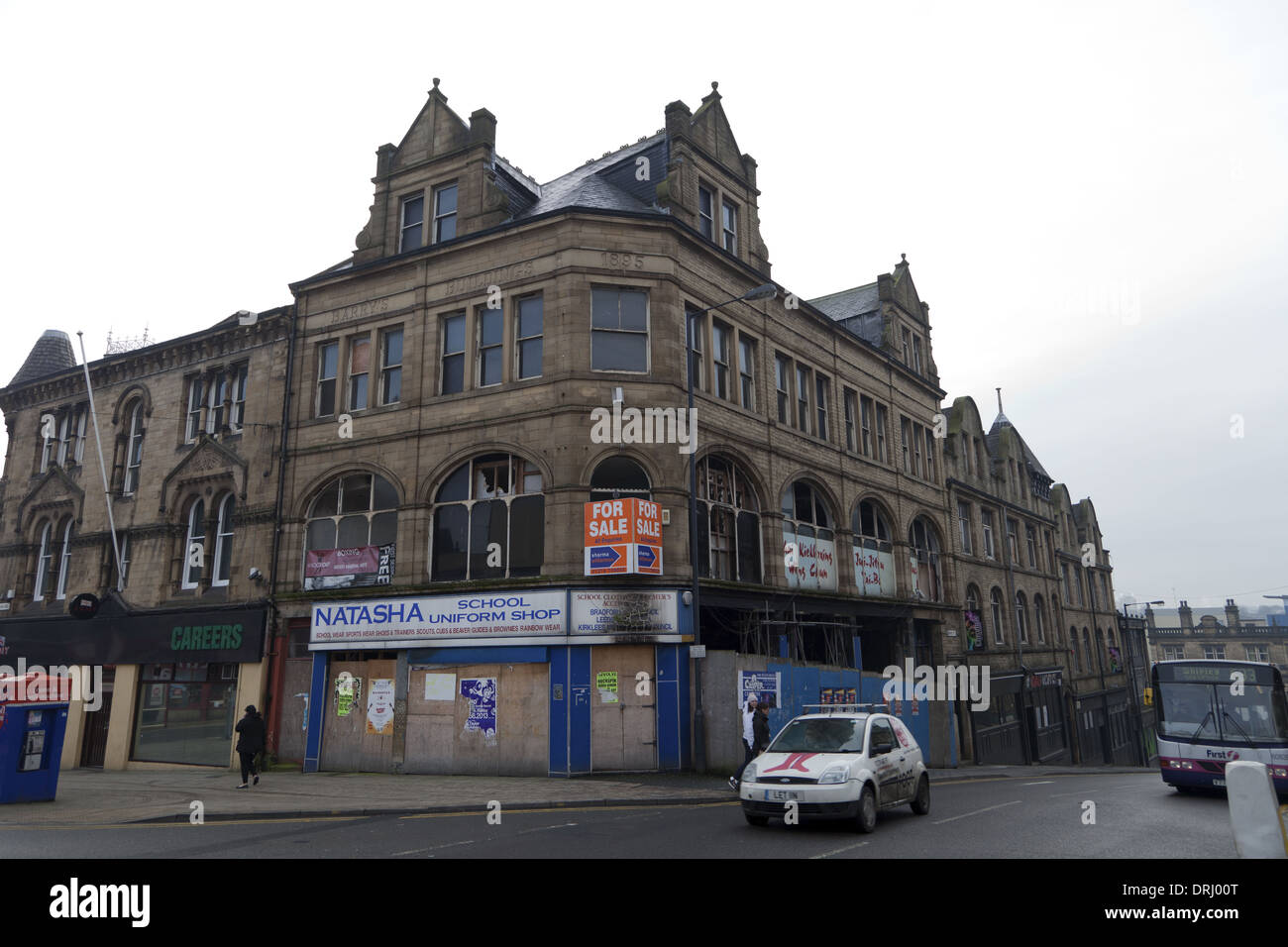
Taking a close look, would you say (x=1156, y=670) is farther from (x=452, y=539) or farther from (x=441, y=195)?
(x=441, y=195)

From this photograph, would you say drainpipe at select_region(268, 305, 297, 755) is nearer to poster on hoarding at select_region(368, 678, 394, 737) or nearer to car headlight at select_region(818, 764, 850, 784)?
poster on hoarding at select_region(368, 678, 394, 737)

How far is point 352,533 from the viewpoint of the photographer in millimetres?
22844

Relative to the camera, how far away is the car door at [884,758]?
11633mm

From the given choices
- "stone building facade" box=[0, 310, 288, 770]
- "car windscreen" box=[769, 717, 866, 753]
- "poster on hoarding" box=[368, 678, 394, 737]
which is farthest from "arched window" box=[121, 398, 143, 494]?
"car windscreen" box=[769, 717, 866, 753]

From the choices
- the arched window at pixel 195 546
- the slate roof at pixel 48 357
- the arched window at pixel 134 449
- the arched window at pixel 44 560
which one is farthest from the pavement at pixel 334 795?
the slate roof at pixel 48 357

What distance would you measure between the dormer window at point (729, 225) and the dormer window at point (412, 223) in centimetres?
877

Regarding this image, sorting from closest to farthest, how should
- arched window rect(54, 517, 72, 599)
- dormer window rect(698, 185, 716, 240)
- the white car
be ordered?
the white car, dormer window rect(698, 185, 716, 240), arched window rect(54, 517, 72, 599)

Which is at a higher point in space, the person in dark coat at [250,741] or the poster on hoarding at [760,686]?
the poster on hoarding at [760,686]

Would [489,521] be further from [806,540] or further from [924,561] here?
[924,561]

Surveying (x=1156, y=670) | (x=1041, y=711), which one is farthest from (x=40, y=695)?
(x=1041, y=711)

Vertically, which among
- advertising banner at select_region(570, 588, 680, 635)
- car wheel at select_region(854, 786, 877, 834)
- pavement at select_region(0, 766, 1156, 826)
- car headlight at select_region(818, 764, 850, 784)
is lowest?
pavement at select_region(0, 766, 1156, 826)

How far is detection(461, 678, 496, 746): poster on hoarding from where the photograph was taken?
19311 mm

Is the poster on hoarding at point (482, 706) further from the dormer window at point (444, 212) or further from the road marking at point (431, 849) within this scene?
the dormer window at point (444, 212)

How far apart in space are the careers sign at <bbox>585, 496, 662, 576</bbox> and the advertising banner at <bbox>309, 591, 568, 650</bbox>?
123 cm
